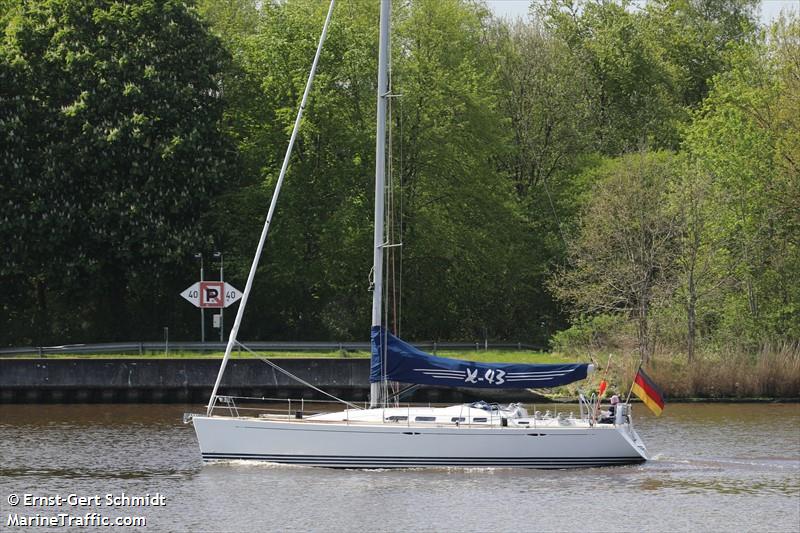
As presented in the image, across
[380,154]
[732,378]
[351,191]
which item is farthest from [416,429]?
[351,191]

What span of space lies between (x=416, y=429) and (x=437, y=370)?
1.75m

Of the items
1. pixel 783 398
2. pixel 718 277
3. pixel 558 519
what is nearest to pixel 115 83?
pixel 718 277

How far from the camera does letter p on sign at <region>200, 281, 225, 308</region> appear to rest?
59.9m

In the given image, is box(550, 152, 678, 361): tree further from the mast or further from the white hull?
the mast

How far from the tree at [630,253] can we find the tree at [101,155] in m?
17.4

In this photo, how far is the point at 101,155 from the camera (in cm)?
6181

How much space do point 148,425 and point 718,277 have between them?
2474cm

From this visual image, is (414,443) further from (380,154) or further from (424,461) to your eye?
(380,154)

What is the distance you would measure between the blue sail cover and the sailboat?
1.0 inches

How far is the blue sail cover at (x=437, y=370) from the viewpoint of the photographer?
37.1 meters

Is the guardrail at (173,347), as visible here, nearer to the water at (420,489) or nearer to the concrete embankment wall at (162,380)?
the concrete embankment wall at (162,380)

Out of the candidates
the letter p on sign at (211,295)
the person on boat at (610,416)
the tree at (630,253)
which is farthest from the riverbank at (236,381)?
the person on boat at (610,416)

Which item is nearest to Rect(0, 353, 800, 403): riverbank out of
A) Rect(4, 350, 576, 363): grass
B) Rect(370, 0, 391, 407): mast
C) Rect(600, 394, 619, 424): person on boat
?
Rect(4, 350, 576, 363): grass

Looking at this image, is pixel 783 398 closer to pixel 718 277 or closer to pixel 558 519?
pixel 718 277
